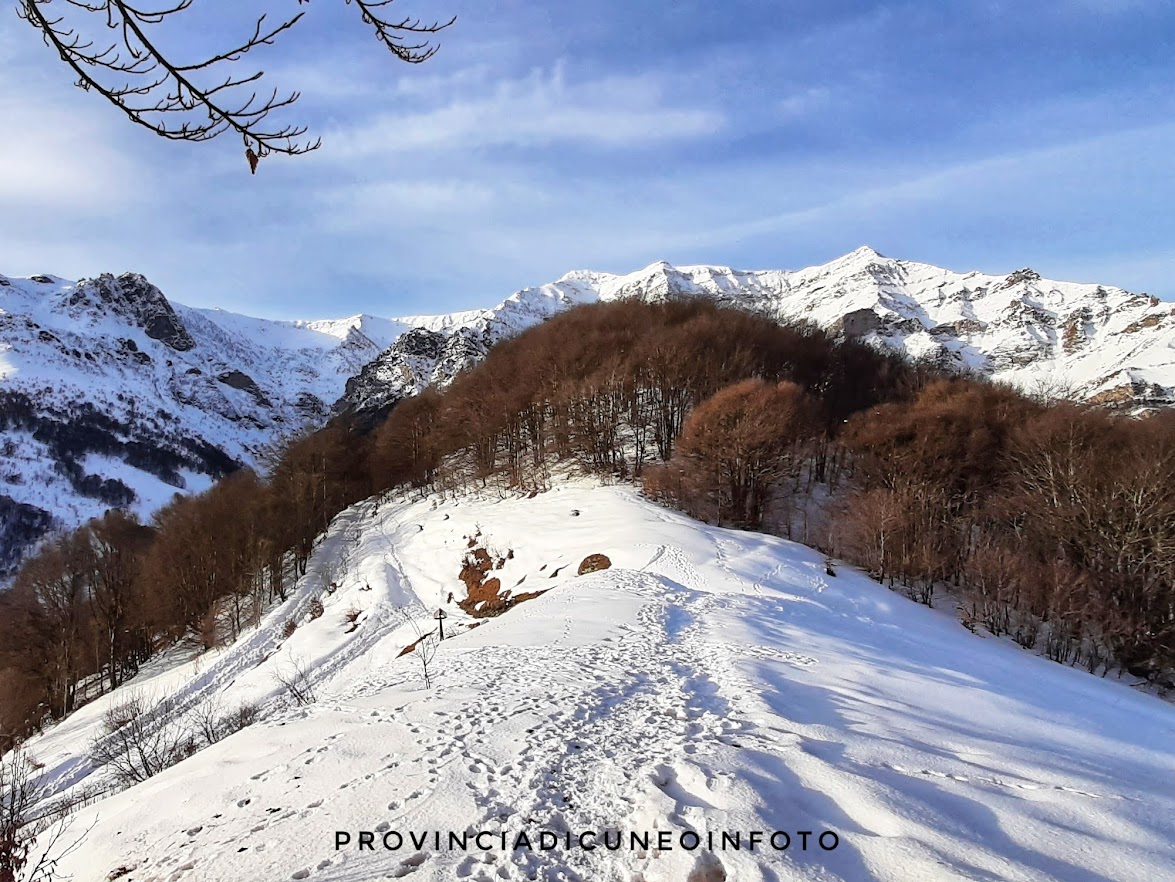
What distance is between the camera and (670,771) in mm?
4598

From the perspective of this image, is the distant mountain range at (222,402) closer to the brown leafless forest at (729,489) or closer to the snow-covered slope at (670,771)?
the brown leafless forest at (729,489)

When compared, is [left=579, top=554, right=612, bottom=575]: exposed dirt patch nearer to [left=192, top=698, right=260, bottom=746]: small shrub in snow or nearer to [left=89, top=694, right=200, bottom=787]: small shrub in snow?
[left=192, top=698, right=260, bottom=746]: small shrub in snow

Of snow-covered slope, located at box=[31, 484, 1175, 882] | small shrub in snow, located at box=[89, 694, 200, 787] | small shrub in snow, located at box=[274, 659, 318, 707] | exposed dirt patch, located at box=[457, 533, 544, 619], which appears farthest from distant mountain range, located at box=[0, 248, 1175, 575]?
snow-covered slope, located at box=[31, 484, 1175, 882]

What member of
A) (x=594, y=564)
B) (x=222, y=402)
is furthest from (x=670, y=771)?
(x=222, y=402)

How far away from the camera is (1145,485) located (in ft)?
66.6

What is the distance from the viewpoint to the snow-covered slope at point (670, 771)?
341 cm

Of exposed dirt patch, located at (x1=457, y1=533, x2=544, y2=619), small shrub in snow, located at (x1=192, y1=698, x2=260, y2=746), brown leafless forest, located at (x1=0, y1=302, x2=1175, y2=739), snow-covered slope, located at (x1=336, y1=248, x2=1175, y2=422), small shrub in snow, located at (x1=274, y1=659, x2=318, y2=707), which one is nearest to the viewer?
small shrub in snow, located at (x1=192, y1=698, x2=260, y2=746)

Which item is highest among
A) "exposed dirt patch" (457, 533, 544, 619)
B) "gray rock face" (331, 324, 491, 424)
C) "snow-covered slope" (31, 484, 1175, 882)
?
"gray rock face" (331, 324, 491, 424)

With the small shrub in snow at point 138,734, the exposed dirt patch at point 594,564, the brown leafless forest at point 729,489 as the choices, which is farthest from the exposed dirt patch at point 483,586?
the small shrub in snow at point 138,734

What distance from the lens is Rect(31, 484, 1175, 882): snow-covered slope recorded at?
11.2 ft

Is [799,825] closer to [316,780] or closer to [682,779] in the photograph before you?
[682,779]

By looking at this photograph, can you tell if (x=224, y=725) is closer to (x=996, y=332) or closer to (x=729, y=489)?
(x=729, y=489)

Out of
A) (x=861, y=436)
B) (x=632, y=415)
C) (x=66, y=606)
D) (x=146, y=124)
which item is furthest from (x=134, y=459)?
(x=146, y=124)

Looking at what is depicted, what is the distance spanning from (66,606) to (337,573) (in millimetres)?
13909
